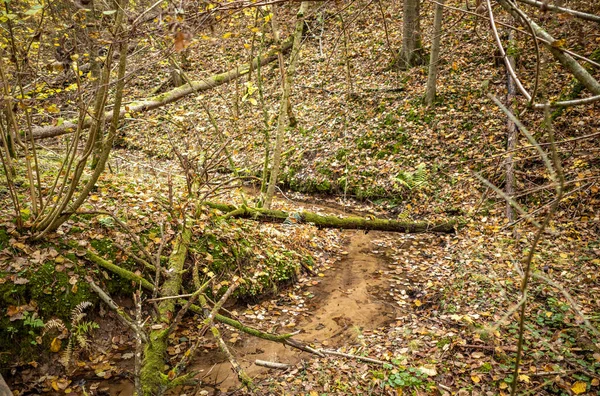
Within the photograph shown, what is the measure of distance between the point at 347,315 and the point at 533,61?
27.9 feet

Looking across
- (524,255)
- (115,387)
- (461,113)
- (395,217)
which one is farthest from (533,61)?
(115,387)

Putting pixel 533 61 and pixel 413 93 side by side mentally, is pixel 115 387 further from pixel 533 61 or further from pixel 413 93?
pixel 533 61

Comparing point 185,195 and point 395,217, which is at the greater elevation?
point 185,195

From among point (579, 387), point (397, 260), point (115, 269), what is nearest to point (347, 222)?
point (397, 260)

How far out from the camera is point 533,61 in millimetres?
9289

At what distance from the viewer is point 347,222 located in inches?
300

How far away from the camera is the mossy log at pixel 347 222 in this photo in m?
6.90

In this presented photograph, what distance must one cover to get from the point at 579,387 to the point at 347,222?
4.76m

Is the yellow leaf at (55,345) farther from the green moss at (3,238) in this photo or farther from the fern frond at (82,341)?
the green moss at (3,238)

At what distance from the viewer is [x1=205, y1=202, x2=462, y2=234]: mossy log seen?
690cm

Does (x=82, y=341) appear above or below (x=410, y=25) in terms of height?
below

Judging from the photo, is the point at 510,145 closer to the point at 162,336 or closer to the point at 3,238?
the point at 162,336

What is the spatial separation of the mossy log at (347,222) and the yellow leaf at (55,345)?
3.23 metres

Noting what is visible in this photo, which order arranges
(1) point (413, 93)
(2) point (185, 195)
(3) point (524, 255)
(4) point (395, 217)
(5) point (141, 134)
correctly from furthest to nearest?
(5) point (141, 134) → (1) point (413, 93) → (4) point (395, 217) → (2) point (185, 195) → (3) point (524, 255)
